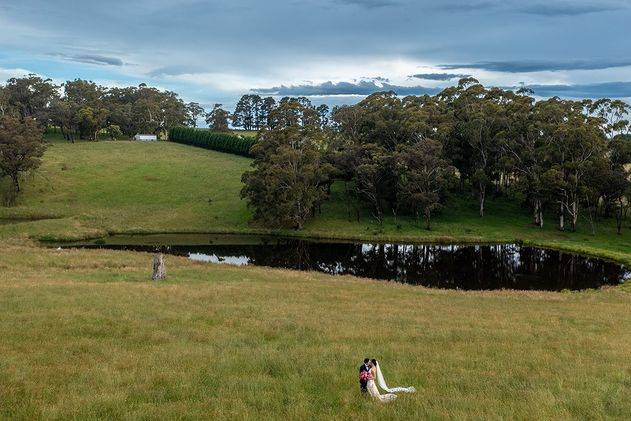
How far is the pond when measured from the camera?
5184 cm

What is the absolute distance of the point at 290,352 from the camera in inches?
698

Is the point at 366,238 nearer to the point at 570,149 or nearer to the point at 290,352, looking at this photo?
the point at 570,149

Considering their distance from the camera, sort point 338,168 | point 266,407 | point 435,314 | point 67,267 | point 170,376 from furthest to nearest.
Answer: point 338,168
point 67,267
point 435,314
point 170,376
point 266,407

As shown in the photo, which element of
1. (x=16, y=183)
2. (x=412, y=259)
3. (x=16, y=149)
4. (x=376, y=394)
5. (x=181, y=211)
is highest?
(x=16, y=149)

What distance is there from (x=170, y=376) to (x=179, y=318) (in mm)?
8815

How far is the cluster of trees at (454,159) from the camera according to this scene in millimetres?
76812

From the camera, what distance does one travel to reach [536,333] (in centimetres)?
2289

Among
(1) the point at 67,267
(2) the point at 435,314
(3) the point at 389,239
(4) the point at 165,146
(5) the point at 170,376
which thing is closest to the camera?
(5) the point at 170,376

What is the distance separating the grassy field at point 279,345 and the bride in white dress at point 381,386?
0.32m

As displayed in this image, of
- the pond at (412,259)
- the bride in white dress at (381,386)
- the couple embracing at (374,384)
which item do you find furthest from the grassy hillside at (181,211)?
the couple embracing at (374,384)

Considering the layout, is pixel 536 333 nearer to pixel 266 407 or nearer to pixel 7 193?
pixel 266 407

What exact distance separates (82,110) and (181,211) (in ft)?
260

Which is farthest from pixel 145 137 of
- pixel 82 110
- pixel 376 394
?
pixel 376 394

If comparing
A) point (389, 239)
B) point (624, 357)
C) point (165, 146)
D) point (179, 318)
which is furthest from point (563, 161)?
point (165, 146)
